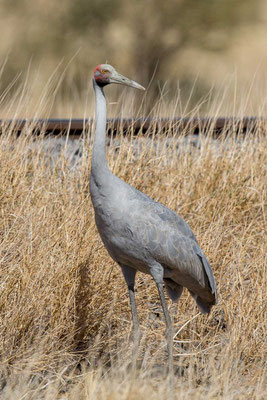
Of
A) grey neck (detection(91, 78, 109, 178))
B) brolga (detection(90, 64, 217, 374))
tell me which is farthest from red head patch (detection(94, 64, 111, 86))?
grey neck (detection(91, 78, 109, 178))

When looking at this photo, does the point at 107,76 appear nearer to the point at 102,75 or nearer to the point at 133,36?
the point at 102,75

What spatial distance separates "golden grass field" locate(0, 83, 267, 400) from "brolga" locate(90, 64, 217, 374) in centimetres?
35

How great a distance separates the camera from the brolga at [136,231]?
404 centimetres

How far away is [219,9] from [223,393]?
18.5m

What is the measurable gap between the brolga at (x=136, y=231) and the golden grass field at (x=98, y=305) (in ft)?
1.14

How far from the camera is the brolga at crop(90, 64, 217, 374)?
4039 millimetres

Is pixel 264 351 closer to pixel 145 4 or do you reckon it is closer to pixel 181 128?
pixel 181 128

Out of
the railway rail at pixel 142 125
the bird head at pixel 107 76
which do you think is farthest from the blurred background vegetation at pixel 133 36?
the bird head at pixel 107 76

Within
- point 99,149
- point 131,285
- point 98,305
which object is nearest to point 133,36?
point 98,305

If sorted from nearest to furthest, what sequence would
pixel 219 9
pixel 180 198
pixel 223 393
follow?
pixel 223 393, pixel 180 198, pixel 219 9

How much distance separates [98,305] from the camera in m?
4.82

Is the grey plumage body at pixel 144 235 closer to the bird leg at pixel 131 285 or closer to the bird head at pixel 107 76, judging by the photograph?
the bird leg at pixel 131 285

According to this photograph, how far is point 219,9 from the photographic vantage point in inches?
830

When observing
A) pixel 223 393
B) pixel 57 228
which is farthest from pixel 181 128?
pixel 223 393
